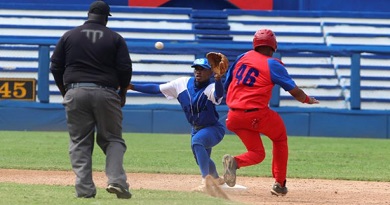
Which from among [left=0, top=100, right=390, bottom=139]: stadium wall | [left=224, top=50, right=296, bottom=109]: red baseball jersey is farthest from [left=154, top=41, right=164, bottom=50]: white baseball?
[left=224, top=50, right=296, bottom=109]: red baseball jersey

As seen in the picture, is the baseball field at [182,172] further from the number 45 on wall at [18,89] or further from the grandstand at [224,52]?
the number 45 on wall at [18,89]

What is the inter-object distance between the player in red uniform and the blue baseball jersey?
1.97 ft

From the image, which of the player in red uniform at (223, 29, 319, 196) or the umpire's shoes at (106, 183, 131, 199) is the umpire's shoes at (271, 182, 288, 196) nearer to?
the player in red uniform at (223, 29, 319, 196)

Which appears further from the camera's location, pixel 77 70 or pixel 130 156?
pixel 130 156

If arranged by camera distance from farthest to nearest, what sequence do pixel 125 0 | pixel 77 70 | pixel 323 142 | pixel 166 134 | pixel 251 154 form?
pixel 125 0 → pixel 166 134 → pixel 323 142 → pixel 251 154 → pixel 77 70

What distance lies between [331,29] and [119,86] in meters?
17.9

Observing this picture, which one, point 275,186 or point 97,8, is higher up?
point 97,8

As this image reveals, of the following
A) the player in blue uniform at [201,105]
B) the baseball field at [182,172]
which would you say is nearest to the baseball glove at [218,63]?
the player in blue uniform at [201,105]

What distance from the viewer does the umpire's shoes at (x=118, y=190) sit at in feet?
27.2

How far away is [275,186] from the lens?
32.0ft

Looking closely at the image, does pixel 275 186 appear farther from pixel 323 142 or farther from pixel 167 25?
pixel 167 25

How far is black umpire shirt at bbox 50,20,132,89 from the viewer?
8.36 meters

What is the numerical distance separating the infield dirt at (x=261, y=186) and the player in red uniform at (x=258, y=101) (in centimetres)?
37

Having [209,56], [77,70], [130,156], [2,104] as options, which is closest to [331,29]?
[2,104]
